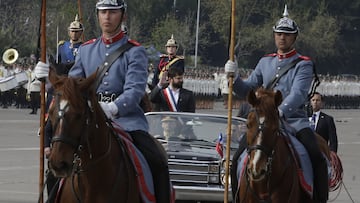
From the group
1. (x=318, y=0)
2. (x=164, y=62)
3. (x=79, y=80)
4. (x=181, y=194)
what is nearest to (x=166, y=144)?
(x=181, y=194)

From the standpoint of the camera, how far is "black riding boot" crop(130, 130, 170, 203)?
9.34 m

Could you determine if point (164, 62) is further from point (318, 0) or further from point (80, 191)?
point (318, 0)

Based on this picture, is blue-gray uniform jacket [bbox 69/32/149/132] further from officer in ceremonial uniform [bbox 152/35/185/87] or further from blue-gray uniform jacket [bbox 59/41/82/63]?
officer in ceremonial uniform [bbox 152/35/185/87]

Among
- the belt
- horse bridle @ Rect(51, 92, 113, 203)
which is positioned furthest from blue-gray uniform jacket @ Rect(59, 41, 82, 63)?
horse bridle @ Rect(51, 92, 113, 203)

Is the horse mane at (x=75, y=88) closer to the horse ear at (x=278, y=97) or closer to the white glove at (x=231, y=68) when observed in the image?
the horse ear at (x=278, y=97)

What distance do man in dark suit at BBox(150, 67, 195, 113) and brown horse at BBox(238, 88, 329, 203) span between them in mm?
7156

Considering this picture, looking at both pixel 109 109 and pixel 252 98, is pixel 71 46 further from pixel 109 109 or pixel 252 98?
pixel 109 109

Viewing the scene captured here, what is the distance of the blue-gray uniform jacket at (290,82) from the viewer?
11148 millimetres

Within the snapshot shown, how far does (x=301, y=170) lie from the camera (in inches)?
439

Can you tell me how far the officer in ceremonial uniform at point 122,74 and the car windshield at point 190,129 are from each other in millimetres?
6984

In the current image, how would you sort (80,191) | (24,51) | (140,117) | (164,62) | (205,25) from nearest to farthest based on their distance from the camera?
1. (80,191)
2. (140,117)
3. (164,62)
4. (24,51)
5. (205,25)

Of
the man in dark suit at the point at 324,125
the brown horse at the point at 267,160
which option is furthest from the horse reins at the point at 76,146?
the man in dark suit at the point at 324,125

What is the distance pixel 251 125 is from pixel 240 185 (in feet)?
3.16

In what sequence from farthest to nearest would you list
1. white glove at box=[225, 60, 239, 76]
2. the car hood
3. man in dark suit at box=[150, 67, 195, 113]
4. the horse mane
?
man in dark suit at box=[150, 67, 195, 113] → the car hood → white glove at box=[225, 60, 239, 76] → the horse mane
